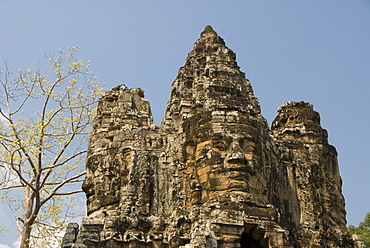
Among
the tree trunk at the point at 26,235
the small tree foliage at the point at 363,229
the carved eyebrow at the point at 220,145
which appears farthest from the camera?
the small tree foliage at the point at 363,229

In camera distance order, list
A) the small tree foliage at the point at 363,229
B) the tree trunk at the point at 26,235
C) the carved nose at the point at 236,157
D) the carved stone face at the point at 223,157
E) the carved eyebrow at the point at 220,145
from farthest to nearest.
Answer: the small tree foliage at the point at 363,229
the tree trunk at the point at 26,235
the carved eyebrow at the point at 220,145
the carved nose at the point at 236,157
the carved stone face at the point at 223,157

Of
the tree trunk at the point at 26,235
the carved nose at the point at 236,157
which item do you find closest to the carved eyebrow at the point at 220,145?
the carved nose at the point at 236,157

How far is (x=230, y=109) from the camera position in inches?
673

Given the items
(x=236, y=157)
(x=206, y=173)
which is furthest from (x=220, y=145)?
Answer: (x=206, y=173)

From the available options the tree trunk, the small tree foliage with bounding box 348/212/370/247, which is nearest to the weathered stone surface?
the tree trunk

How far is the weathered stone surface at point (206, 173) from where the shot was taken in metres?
15.4

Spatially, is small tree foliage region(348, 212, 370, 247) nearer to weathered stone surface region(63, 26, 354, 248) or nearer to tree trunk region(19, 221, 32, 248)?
weathered stone surface region(63, 26, 354, 248)

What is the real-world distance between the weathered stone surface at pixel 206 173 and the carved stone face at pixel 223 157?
1.1 inches

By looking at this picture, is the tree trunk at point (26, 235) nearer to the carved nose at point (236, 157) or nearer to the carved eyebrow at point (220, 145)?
the carved eyebrow at point (220, 145)

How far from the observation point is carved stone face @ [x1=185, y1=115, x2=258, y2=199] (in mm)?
15602

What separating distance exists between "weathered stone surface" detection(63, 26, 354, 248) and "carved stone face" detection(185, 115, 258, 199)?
0.03m

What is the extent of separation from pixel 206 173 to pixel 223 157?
2.09 ft

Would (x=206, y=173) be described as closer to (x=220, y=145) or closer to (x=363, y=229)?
(x=220, y=145)

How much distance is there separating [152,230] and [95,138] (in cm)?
408
